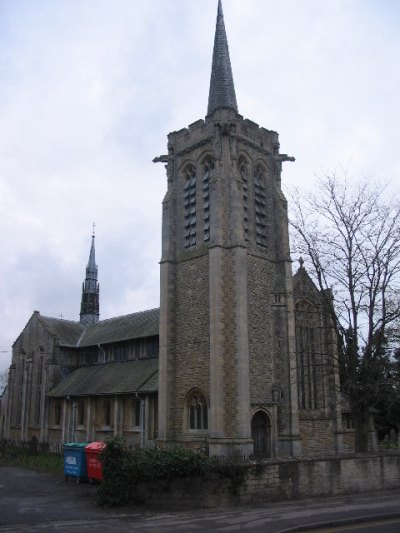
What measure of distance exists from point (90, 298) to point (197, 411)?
3046 centimetres

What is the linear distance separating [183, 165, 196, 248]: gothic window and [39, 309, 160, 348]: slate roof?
779 cm

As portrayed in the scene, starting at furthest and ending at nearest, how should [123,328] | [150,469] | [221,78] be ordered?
[123,328] → [221,78] → [150,469]

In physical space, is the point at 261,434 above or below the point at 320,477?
above

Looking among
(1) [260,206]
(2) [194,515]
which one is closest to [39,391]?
(1) [260,206]

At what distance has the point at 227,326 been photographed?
24.1 m

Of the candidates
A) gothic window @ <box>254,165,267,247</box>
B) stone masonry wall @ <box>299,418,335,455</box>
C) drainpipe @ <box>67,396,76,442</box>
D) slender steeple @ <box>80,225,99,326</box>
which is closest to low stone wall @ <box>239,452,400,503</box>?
stone masonry wall @ <box>299,418,335,455</box>

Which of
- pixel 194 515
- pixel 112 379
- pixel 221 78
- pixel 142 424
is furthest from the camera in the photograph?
pixel 112 379

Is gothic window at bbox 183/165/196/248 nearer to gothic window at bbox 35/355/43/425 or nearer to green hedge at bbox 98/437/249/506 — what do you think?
green hedge at bbox 98/437/249/506

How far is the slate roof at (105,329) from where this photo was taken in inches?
1369

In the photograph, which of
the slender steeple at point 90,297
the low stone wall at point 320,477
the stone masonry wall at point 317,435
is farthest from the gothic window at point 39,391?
the low stone wall at point 320,477

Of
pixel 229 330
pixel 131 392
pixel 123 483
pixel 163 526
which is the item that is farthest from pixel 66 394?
pixel 163 526

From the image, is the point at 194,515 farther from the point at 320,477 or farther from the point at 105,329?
the point at 105,329

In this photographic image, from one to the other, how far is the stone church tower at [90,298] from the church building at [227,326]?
1898cm

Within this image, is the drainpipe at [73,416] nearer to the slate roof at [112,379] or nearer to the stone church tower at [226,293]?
the slate roof at [112,379]
